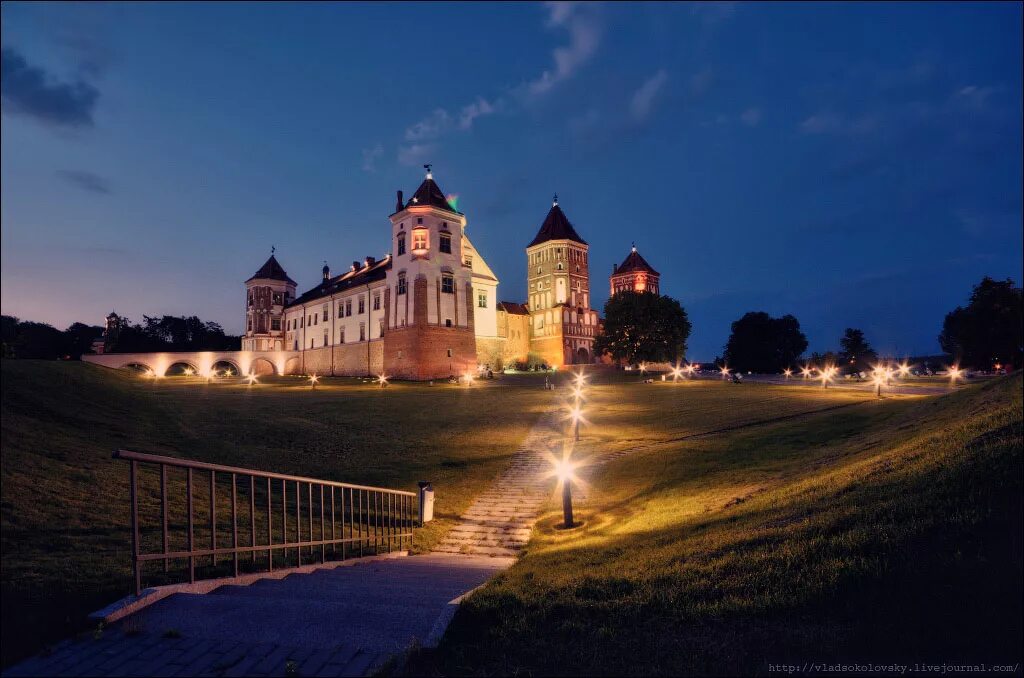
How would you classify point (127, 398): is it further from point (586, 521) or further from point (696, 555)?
point (696, 555)

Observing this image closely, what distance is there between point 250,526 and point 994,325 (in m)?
59.0

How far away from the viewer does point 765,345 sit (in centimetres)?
8506

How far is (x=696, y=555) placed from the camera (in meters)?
6.63

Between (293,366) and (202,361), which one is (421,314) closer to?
(293,366)

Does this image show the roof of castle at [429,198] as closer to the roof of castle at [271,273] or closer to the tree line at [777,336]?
the tree line at [777,336]

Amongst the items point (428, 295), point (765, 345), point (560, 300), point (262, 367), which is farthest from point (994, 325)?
point (262, 367)

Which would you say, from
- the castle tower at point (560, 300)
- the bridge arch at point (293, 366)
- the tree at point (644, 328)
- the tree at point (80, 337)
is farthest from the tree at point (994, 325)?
the tree at point (80, 337)

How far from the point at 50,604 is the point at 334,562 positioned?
12.5 ft

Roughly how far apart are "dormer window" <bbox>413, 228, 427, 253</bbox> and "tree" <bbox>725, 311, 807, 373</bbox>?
61.0 metres

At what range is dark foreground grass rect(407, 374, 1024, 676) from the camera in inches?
149

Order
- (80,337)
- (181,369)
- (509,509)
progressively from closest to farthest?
(509,509) → (181,369) → (80,337)

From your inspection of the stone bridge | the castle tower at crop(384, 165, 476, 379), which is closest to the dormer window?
the castle tower at crop(384, 165, 476, 379)

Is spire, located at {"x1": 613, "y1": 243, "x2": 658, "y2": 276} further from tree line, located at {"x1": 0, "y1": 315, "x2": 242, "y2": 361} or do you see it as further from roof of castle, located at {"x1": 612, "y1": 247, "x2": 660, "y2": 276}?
tree line, located at {"x1": 0, "y1": 315, "x2": 242, "y2": 361}

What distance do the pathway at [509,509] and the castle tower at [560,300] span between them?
210 feet
